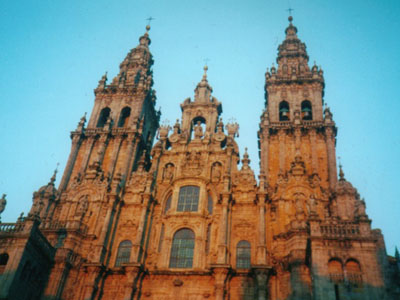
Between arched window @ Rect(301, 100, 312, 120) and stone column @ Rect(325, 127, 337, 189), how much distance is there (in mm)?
3098

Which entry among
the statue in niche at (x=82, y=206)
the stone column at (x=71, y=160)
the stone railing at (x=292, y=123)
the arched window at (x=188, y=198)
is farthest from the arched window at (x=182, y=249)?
the stone railing at (x=292, y=123)

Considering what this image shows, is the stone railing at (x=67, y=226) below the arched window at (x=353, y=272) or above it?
above

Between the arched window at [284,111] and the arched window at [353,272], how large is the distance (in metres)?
15.9

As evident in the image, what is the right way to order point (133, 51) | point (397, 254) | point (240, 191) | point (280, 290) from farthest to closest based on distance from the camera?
point (133, 51) < point (240, 191) < point (397, 254) < point (280, 290)

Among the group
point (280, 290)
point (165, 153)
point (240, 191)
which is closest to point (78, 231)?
point (165, 153)

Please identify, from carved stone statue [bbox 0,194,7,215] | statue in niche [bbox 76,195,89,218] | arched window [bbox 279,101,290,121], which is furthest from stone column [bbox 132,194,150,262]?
arched window [bbox 279,101,290,121]

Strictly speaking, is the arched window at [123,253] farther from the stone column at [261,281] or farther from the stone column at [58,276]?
the stone column at [261,281]

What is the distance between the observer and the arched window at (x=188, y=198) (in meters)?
27.7

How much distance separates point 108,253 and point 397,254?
1669 cm

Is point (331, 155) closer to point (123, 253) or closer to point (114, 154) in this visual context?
point (123, 253)

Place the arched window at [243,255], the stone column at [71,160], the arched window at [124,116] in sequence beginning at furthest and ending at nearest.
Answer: the arched window at [124,116] → the stone column at [71,160] → the arched window at [243,255]

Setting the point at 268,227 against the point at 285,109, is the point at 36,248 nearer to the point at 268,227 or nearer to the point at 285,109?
the point at 268,227

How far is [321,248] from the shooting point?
1977cm

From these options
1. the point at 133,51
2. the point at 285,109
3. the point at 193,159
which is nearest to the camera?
the point at 193,159
